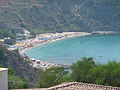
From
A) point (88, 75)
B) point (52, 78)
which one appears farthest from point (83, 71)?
point (52, 78)

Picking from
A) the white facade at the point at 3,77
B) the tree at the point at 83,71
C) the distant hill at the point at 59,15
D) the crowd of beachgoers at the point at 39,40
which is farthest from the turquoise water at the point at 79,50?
the white facade at the point at 3,77

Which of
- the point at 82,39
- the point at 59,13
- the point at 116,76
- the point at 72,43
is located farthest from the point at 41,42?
the point at 116,76

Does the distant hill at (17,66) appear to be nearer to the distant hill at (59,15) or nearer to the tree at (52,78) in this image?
the tree at (52,78)

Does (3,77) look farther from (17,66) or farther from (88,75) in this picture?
(17,66)

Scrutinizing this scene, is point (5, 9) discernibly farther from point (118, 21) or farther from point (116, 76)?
point (116, 76)

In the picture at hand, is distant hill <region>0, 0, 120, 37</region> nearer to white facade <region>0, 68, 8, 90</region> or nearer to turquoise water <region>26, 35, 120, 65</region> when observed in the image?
turquoise water <region>26, 35, 120, 65</region>

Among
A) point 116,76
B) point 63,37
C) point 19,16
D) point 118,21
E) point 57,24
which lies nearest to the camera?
point 116,76
